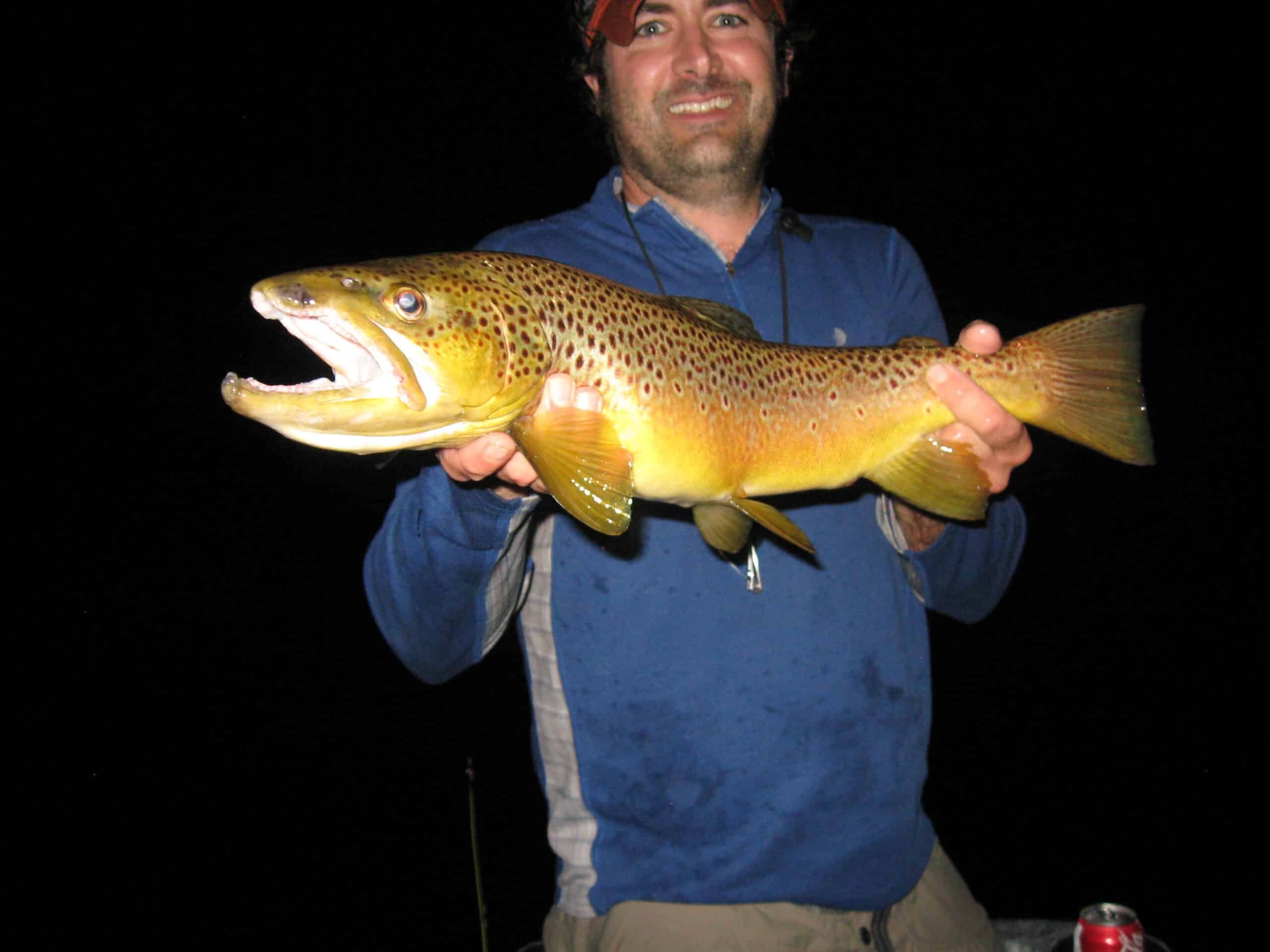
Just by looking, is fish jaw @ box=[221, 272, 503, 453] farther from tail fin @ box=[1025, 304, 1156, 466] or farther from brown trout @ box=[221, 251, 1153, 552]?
tail fin @ box=[1025, 304, 1156, 466]

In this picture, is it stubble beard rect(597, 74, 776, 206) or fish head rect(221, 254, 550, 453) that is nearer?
fish head rect(221, 254, 550, 453)

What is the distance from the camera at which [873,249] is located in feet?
9.04

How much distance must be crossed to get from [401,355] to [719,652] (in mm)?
1291

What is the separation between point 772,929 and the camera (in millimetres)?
2172

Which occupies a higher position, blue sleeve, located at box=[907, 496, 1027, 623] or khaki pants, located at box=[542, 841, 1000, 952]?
blue sleeve, located at box=[907, 496, 1027, 623]

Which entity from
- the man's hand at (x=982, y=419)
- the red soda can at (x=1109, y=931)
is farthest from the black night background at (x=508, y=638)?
the man's hand at (x=982, y=419)

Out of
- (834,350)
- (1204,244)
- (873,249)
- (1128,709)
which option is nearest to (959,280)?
(1204,244)

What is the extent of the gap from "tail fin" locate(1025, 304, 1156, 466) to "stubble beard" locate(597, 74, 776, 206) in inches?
44.7

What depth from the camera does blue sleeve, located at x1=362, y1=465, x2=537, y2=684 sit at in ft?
6.40

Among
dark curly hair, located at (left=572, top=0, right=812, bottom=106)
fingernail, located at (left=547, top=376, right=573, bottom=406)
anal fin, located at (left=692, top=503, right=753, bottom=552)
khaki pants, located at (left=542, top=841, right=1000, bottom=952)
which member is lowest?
khaki pants, located at (left=542, top=841, right=1000, bottom=952)

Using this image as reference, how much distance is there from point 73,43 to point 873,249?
9.68 meters

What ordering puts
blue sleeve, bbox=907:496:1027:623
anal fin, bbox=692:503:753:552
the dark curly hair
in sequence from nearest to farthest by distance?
anal fin, bbox=692:503:753:552
blue sleeve, bbox=907:496:1027:623
the dark curly hair

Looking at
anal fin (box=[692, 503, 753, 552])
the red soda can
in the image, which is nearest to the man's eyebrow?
anal fin (box=[692, 503, 753, 552])

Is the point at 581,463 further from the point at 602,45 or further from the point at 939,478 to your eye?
the point at 602,45
